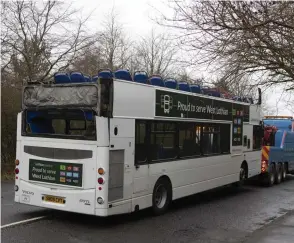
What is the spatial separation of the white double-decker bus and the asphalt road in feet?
1.25

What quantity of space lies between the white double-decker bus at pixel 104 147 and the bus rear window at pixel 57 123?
20 mm

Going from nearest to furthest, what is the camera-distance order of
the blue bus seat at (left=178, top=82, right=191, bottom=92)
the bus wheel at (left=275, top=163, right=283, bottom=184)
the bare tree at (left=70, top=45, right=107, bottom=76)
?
the blue bus seat at (left=178, top=82, right=191, bottom=92) → the bus wheel at (left=275, top=163, right=283, bottom=184) → the bare tree at (left=70, top=45, right=107, bottom=76)

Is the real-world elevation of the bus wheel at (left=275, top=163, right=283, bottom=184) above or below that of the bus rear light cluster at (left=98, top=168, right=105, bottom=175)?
below

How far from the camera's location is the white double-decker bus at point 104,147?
7586 millimetres

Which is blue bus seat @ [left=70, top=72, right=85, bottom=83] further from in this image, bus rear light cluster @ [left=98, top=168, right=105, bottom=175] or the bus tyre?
the bus tyre

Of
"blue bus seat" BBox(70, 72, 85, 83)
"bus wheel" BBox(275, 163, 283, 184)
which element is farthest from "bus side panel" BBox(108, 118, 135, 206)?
"bus wheel" BBox(275, 163, 283, 184)

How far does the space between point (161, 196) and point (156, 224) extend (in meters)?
1.07

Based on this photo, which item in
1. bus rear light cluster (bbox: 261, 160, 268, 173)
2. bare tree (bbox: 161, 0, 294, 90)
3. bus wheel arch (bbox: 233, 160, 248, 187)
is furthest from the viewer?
bus rear light cluster (bbox: 261, 160, 268, 173)

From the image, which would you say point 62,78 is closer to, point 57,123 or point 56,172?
A: point 57,123

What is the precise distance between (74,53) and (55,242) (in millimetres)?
14862

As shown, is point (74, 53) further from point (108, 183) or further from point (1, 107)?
point (108, 183)

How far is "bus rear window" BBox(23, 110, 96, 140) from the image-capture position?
8020 mm

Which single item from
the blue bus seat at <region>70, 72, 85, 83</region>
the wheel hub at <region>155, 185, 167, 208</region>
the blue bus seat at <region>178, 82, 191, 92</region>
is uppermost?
the blue bus seat at <region>178, 82, 191, 92</region>

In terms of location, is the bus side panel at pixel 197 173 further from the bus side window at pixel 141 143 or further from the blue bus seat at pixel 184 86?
the blue bus seat at pixel 184 86
